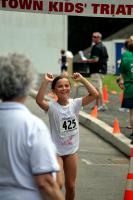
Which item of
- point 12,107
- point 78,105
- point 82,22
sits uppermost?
point 12,107

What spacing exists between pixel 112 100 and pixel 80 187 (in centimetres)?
1259

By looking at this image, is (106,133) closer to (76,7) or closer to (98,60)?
(98,60)

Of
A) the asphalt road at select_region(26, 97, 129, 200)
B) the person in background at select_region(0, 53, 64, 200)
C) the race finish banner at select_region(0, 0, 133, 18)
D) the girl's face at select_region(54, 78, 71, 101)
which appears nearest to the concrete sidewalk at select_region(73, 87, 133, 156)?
the asphalt road at select_region(26, 97, 129, 200)

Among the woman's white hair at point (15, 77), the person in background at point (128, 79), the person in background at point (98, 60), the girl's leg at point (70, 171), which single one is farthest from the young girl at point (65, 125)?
the person in background at point (98, 60)

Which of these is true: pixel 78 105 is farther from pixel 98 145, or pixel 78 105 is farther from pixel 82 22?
pixel 82 22

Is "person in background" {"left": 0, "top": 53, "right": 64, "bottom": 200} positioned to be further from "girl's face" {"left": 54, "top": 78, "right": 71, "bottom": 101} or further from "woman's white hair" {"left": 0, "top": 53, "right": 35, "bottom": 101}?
"girl's face" {"left": 54, "top": 78, "right": 71, "bottom": 101}

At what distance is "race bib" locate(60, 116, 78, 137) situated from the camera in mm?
7086

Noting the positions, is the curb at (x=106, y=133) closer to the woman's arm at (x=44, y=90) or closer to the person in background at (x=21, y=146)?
the woman's arm at (x=44, y=90)

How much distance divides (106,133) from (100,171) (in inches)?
127

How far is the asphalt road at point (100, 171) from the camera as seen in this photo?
9000mm

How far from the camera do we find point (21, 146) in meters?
3.92

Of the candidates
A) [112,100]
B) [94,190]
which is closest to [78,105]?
[94,190]

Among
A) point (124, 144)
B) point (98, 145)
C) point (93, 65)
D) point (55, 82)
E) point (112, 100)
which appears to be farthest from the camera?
point (112, 100)

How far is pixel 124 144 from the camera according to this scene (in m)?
12.1
